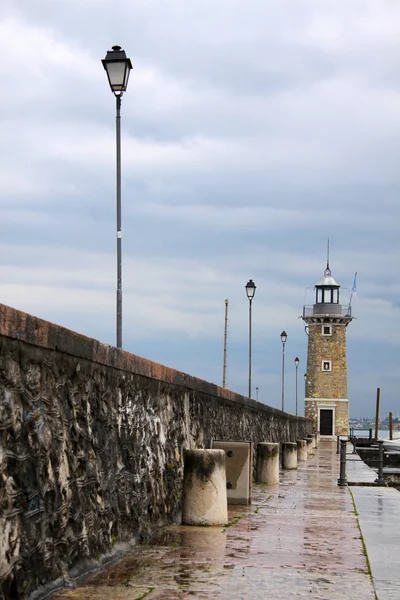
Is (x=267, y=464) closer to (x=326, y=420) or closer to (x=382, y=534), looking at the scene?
(x=382, y=534)

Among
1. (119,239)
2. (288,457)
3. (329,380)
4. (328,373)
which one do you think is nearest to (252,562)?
(119,239)

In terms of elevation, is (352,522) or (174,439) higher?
(174,439)

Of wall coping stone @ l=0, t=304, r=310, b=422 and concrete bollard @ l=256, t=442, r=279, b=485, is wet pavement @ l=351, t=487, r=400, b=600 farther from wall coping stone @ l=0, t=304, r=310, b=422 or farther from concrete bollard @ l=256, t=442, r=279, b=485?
wall coping stone @ l=0, t=304, r=310, b=422

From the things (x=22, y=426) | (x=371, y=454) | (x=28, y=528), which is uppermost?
(x=22, y=426)

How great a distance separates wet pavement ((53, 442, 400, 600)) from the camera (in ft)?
16.0

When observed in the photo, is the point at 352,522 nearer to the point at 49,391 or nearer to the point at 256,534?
the point at 256,534

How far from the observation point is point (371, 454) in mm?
47438

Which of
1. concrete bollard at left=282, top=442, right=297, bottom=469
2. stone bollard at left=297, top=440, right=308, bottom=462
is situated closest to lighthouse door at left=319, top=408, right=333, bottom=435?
stone bollard at left=297, top=440, right=308, bottom=462

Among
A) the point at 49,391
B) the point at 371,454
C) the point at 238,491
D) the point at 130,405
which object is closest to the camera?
the point at 49,391

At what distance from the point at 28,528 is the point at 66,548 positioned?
0.63 m

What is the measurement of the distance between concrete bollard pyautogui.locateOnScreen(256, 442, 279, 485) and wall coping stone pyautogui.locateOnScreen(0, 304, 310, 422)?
5.21 metres

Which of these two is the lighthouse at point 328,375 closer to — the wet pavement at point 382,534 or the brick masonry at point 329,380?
the brick masonry at point 329,380

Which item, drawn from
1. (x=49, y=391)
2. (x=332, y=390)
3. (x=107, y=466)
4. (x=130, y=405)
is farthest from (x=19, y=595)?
(x=332, y=390)

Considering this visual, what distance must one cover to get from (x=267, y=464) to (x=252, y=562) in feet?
26.9
